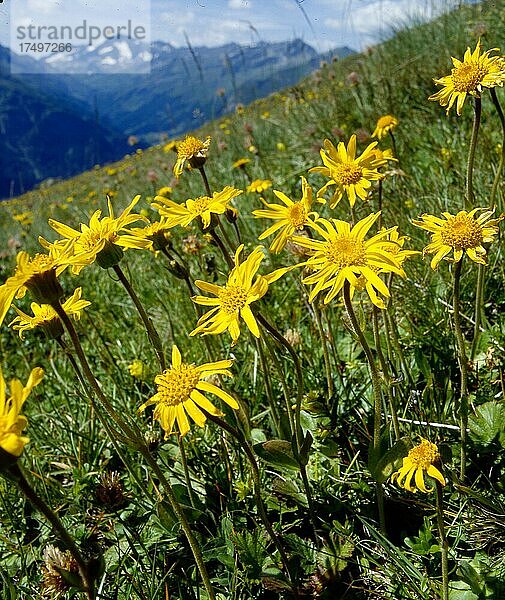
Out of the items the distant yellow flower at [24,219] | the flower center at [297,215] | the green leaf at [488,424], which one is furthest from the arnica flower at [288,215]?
the distant yellow flower at [24,219]

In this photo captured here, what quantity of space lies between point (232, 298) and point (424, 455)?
2.00 ft

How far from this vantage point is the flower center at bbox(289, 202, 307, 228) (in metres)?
1.60

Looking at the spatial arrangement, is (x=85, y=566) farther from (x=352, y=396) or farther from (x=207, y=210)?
(x=352, y=396)

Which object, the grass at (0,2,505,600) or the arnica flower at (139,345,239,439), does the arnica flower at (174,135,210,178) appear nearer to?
the grass at (0,2,505,600)

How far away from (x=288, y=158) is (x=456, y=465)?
4.06 m

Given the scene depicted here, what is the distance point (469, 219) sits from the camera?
138 cm

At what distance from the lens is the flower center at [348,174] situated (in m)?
1.66

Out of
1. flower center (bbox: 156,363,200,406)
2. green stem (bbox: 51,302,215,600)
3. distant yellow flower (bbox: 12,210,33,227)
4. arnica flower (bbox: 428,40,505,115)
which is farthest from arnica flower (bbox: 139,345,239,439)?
distant yellow flower (bbox: 12,210,33,227)

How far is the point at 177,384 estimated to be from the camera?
1196 mm

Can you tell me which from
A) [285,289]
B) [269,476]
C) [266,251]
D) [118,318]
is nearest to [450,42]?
[266,251]

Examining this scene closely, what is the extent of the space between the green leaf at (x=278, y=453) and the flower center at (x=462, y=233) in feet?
2.33

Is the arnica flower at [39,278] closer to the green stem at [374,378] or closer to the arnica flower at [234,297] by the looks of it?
the arnica flower at [234,297]

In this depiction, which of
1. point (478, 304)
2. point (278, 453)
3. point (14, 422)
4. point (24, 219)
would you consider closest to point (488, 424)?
point (478, 304)

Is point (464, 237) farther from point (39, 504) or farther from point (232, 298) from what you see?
point (39, 504)
